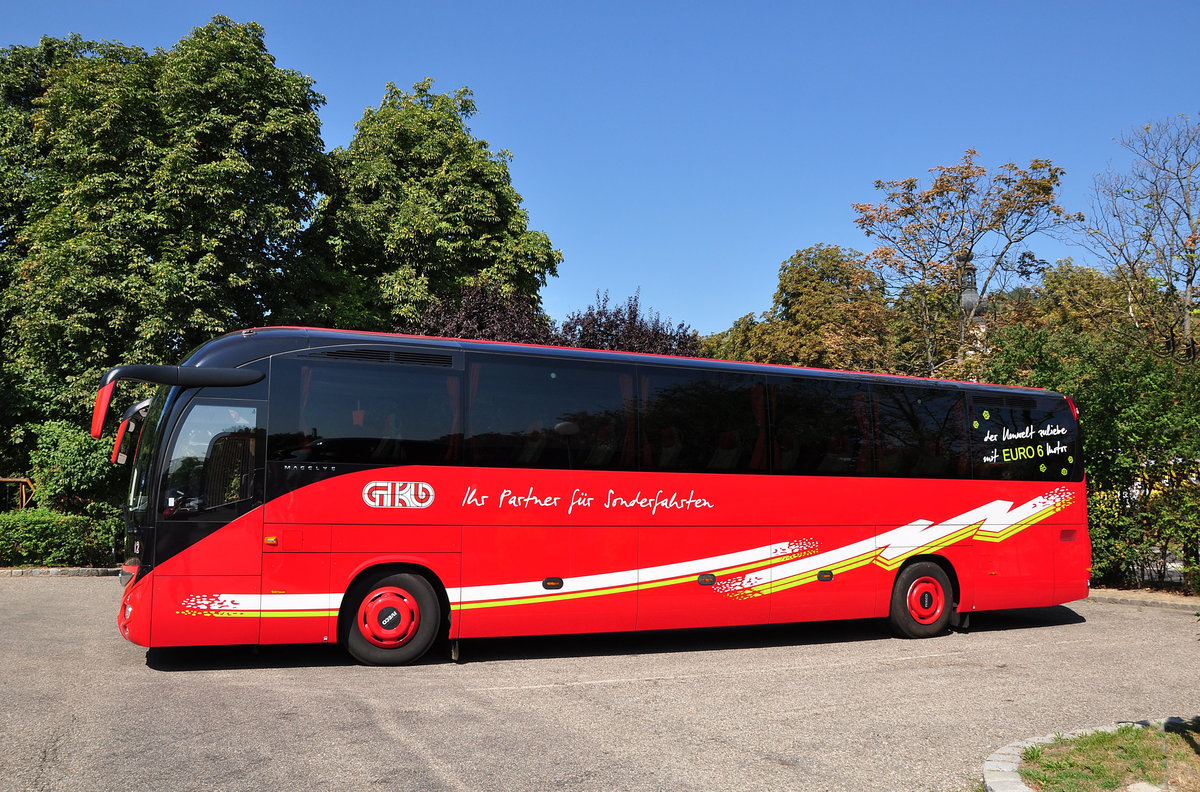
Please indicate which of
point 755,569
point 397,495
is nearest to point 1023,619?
point 755,569

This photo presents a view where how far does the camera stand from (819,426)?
11.6 meters

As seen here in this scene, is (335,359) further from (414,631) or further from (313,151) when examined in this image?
(313,151)

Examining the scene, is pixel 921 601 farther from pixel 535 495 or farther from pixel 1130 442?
pixel 1130 442

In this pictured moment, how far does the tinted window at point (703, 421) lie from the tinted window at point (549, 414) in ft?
0.96

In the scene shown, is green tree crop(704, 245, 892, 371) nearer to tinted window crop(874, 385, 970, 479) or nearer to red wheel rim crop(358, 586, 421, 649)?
tinted window crop(874, 385, 970, 479)

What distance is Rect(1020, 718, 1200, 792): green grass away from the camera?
549cm

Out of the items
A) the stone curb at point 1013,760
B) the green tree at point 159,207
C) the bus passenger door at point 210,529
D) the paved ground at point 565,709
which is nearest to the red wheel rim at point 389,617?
the paved ground at point 565,709

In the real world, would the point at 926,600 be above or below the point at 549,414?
below

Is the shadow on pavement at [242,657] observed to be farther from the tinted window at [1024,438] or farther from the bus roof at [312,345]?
the tinted window at [1024,438]

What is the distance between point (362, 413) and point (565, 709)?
144 inches

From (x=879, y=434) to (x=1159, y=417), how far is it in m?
7.97

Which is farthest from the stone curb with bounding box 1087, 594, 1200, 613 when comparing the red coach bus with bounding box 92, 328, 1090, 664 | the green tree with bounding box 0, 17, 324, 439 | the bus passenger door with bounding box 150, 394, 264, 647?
the green tree with bounding box 0, 17, 324, 439

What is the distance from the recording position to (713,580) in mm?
10906

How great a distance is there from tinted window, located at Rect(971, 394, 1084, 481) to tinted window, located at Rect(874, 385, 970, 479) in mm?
335
